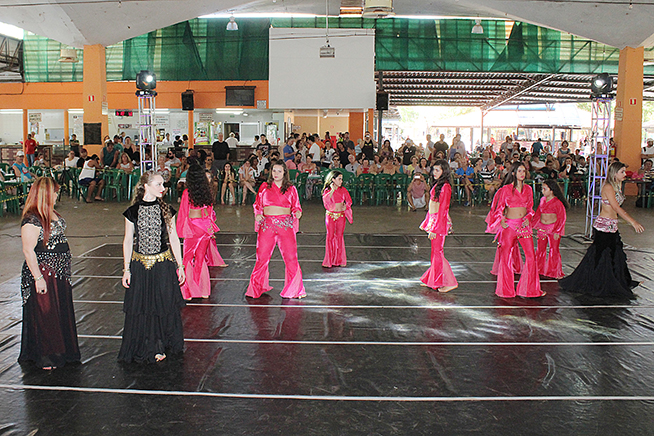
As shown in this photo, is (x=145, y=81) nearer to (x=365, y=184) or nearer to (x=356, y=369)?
(x=365, y=184)

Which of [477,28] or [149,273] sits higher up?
[477,28]

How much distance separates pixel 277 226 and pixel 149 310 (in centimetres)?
232

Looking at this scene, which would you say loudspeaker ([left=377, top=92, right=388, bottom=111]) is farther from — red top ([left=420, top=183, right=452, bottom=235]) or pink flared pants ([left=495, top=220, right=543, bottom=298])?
pink flared pants ([left=495, top=220, right=543, bottom=298])

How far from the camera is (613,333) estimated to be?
5.91m

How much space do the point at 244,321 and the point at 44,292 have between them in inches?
82.5

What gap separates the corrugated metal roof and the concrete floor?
935cm

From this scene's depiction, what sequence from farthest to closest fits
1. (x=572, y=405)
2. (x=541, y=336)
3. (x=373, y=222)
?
(x=373, y=222), (x=541, y=336), (x=572, y=405)

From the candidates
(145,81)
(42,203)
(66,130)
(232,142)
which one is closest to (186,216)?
(42,203)

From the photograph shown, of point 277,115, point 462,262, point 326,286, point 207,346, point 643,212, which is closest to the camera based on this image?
point 207,346

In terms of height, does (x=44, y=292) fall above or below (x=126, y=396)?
above

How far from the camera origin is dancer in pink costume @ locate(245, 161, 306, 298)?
22.9 feet

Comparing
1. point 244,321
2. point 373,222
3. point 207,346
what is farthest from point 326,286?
point 373,222

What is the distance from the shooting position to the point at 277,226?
698 cm

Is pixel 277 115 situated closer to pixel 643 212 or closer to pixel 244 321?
pixel 643 212
